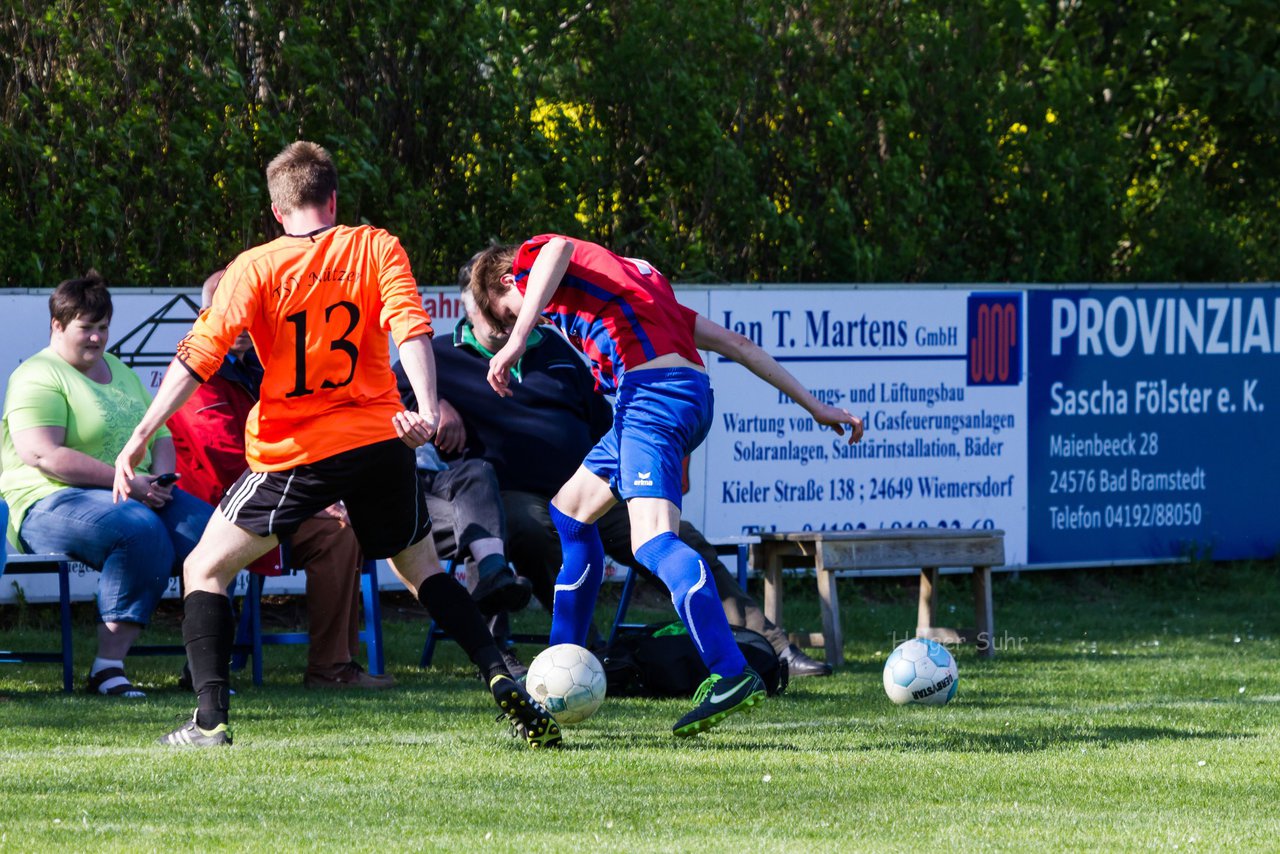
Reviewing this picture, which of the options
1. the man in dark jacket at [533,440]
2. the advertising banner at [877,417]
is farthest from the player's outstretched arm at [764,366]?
the advertising banner at [877,417]

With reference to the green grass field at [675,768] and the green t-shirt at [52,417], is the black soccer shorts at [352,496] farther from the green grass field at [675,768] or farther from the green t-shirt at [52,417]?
the green t-shirt at [52,417]

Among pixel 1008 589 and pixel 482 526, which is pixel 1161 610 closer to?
pixel 1008 589

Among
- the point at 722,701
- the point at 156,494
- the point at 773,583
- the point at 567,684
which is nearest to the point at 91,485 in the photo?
the point at 156,494

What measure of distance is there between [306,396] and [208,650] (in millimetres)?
870

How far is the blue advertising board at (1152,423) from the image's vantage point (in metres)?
11.5

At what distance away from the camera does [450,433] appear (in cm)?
807

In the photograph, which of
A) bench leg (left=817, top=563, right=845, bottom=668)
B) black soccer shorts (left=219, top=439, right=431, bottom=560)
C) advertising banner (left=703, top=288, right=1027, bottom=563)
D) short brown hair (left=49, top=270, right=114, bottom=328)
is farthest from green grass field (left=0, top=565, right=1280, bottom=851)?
advertising banner (left=703, top=288, right=1027, bottom=563)

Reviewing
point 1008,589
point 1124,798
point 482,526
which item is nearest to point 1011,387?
point 1008,589

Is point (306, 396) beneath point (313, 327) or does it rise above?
beneath

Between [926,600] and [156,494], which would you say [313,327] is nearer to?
[156,494]

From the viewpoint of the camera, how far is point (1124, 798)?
5.27 metres

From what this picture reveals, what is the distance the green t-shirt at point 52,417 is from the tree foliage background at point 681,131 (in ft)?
7.59

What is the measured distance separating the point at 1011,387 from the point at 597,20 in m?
3.39

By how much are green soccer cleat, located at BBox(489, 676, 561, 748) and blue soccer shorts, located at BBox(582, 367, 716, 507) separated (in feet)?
2.43
